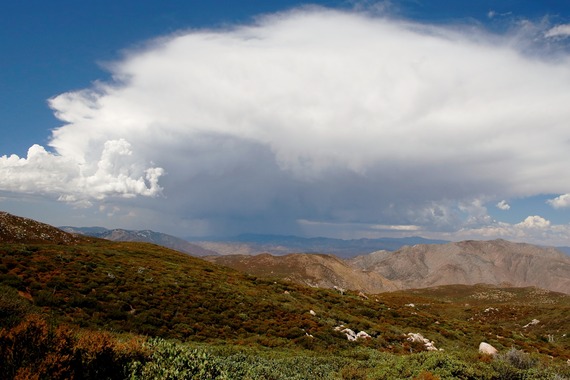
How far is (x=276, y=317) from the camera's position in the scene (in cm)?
3356

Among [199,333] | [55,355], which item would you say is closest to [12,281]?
[199,333]

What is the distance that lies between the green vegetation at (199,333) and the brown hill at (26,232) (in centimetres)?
3814

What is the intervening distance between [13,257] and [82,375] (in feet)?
105

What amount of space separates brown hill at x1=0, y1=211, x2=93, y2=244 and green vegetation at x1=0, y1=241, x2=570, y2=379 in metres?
38.1

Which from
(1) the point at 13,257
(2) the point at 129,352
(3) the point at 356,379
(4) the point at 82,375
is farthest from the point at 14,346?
(1) the point at 13,257

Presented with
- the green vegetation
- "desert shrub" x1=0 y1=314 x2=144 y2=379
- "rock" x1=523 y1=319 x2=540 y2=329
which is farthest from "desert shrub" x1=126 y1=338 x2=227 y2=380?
"rock" x1=523 y1=319 x2=540 y2=329

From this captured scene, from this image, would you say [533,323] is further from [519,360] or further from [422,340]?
[519,360]

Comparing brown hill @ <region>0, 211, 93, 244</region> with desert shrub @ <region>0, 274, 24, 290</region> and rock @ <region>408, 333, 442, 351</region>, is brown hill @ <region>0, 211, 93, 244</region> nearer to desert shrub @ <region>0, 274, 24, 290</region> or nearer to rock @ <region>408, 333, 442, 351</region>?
desert shrub @ <region>0, 274, 24, 290</region>

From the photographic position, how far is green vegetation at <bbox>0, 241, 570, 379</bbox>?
875cm

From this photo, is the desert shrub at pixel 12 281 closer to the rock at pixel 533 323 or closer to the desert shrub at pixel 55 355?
the desert shrub at pixel 55 355

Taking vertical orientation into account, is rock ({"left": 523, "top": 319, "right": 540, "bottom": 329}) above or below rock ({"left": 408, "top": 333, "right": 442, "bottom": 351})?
below

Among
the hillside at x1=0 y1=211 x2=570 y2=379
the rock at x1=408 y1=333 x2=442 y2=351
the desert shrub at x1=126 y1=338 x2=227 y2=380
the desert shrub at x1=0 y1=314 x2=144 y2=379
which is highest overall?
the desert shrub at x1=0 y1=314 x2=144 y2=379

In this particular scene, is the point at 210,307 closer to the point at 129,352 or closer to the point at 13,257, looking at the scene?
the point at 13,257

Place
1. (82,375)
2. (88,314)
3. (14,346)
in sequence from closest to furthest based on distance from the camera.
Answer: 1. (14,346)
2. (82,375)
3. (88,314)
